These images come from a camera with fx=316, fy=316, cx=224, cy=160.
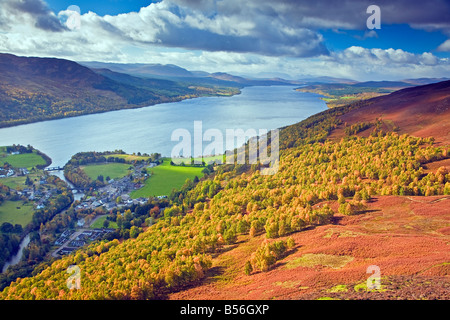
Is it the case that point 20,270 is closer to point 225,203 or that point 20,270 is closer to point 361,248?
point 225,203

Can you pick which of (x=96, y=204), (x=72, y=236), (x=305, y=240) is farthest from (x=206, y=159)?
(x=305, y=240)

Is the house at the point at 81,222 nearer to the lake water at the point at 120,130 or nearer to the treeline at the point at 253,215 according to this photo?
the treeline at the point at 253,215

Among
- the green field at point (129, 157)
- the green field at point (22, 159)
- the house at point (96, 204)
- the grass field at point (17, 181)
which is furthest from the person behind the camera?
the green field at point (129, 157)

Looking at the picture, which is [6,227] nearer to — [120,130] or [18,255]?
[18,255]

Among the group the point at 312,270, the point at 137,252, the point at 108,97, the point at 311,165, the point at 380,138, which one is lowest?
the point at 137,252

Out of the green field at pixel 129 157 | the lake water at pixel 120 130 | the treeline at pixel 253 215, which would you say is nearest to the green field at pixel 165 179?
the green field at pixel 129 157

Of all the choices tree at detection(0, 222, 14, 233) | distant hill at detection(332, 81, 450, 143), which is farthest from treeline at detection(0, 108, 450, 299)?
tree at detection(0, 222, 14, 233)
